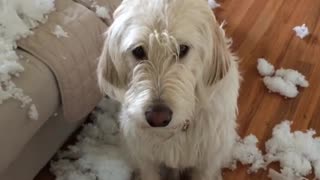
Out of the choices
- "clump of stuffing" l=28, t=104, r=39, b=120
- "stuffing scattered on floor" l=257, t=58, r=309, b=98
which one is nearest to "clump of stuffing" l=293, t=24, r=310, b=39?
"stuffing scattered on floor" l=257, t=58, r=309, b=98

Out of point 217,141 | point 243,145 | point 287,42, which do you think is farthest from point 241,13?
point 217,141

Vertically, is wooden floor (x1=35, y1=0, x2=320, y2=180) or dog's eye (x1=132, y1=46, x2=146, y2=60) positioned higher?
dog's eye (x1=132, y1=46, x2=146, y2=60)

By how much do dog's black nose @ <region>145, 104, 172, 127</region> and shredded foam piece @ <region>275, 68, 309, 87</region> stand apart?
927 millimetres

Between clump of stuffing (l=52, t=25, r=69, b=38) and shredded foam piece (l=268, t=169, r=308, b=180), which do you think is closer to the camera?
clump of stuffing (l=52, t=25, r=69, b=38)

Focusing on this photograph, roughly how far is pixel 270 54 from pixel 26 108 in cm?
115

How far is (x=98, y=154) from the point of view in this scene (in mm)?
1834

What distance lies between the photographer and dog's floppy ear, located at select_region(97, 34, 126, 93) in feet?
4.50

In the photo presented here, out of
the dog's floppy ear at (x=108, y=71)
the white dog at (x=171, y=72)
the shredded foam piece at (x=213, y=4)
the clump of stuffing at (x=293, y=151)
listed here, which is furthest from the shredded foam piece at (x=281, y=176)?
the shredded foam piece at (x=213, y=4)

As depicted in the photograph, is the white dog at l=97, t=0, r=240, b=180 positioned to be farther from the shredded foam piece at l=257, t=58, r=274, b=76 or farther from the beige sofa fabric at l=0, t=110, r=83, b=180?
the shredded foam piece at l=257, t=58, r=274, b=76

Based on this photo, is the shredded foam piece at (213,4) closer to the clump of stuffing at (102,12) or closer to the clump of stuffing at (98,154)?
the clump of stuffing at (98,154)

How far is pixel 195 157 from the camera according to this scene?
1.56 m

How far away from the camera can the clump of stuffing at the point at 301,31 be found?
227cm

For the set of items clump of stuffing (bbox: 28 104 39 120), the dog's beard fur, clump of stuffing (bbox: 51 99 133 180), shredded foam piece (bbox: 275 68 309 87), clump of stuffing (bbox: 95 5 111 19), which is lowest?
clump of stuffing (bbox: 51 99 133 180)

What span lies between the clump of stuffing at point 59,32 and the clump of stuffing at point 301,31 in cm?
114
